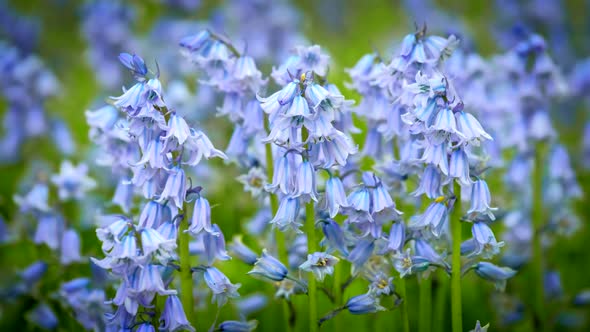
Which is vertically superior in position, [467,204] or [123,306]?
[467,204]

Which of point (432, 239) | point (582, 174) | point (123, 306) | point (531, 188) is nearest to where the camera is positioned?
point (123, 306)

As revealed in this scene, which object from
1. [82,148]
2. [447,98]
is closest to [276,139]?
[447,98]

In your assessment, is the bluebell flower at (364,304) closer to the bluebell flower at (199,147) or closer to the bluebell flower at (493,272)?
the bluebell flower at (493,272)

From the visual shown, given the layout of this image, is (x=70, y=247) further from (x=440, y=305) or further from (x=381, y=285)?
(x=440, y=305)

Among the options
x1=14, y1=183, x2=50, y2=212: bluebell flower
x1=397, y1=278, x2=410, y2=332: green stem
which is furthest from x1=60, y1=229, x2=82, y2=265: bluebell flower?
x1=397, y1=278, x2=410, y2=332: green stem

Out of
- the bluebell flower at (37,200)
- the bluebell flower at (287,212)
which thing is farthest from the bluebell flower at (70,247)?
the bluebell flower at (287,212)

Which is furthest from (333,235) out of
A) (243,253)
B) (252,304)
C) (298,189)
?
(252,304)

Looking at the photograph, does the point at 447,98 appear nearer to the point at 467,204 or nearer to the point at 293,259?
the point at 293,259
